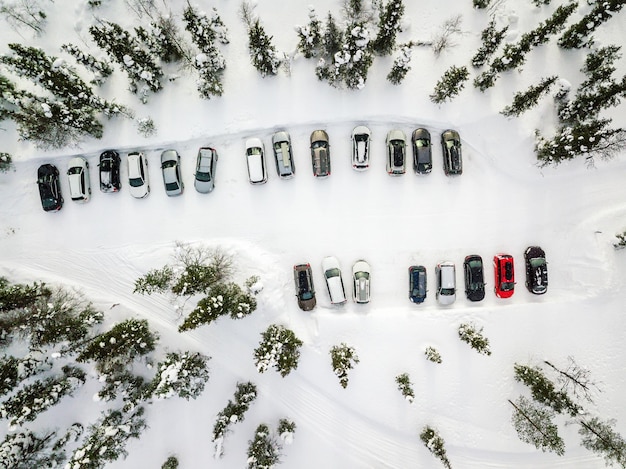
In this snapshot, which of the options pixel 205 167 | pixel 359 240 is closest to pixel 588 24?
pixel 359 240

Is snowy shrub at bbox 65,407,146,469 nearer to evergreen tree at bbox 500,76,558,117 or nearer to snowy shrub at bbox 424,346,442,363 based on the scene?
snowy shrub at bbox 424,346,442,363

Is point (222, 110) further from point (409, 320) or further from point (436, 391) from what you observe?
point (436, 391)

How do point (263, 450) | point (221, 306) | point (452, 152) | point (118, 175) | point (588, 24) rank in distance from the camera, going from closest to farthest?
point (221, 306), point (588, 24), point (263, 450), point (452, 152), point (118, 175)

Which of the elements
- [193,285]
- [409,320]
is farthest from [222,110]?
[409,320]

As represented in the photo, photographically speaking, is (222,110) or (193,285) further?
(222,110)

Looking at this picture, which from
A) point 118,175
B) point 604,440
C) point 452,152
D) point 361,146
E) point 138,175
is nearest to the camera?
point 604,440

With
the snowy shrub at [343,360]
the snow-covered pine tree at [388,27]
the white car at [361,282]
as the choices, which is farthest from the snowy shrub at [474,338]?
the snow-covered pine tree at [388,27]

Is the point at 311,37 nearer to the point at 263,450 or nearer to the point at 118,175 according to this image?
the point at 118,175
